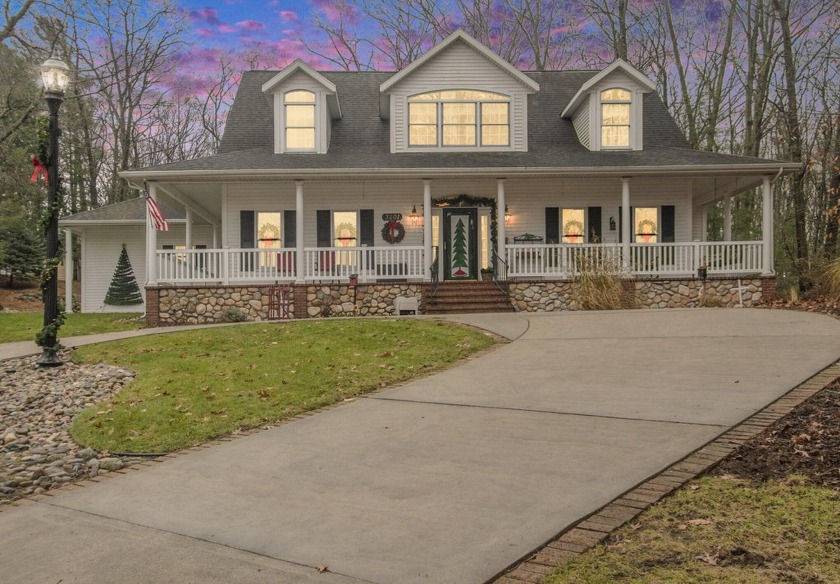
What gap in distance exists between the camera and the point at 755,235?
23344 millimetres

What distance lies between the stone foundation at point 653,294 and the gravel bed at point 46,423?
999 cm

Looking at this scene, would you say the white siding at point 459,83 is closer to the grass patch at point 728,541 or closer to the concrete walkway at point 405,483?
the concrete walkway at point 405,483

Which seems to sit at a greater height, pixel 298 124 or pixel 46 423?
pixel 298 124

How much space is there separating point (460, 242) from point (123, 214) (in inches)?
487

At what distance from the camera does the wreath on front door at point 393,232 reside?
18.2 meters

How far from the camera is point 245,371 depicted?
838cm

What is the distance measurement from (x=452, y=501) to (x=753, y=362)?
5450 mm

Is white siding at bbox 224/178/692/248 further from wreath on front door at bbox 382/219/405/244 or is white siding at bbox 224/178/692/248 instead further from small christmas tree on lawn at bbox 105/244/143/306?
small christmas tree on lawn at bbox 105/244/143/306

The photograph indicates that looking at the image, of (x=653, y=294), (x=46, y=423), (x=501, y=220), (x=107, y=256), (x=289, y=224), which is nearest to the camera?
(x=46, y=423)

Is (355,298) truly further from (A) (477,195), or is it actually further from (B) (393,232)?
(A) (477,195)

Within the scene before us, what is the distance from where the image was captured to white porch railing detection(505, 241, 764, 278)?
16375mm

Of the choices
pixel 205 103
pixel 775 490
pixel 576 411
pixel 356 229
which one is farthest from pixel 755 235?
pixel 205 103

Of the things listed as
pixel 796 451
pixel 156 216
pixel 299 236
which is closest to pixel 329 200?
pixel 299 236

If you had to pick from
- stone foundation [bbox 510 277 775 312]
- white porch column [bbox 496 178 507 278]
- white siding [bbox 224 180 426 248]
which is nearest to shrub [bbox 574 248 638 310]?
stone foundation [bbox 510 277 775 312]
